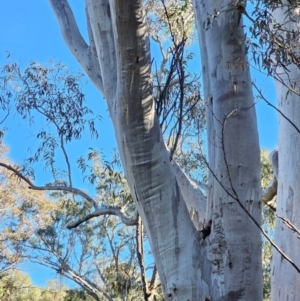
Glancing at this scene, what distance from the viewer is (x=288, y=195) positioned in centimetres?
215

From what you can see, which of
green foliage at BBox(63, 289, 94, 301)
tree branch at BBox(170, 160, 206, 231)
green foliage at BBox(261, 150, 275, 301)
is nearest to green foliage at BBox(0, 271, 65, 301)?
green foliage at BBox(63, 289, 94, 301)

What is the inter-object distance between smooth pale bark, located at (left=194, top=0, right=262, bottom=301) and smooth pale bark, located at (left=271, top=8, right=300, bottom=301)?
0.36m

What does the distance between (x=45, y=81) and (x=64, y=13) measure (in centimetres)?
223

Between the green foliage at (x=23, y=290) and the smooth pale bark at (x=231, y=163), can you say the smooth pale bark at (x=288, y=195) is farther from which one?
the green foliage at (x=23, y=290)

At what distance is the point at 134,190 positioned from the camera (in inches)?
66.3

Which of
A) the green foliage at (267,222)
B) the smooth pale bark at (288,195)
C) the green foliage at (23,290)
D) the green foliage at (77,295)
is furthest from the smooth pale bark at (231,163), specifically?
the green foliage at (23,290)

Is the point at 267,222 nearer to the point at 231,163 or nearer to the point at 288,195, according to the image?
the point at 288,195

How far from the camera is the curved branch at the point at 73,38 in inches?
102

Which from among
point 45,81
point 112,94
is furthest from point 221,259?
point 45,81

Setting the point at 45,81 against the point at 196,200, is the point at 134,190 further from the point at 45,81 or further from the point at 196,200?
the point at 45,81

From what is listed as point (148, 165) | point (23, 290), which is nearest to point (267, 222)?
point (148, 165)

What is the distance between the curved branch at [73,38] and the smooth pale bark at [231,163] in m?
0.72

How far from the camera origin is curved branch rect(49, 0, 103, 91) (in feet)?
8.54

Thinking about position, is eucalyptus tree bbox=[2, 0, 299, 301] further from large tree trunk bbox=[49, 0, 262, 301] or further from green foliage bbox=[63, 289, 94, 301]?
green foliage bbox=[63, 289, 94, 301]
